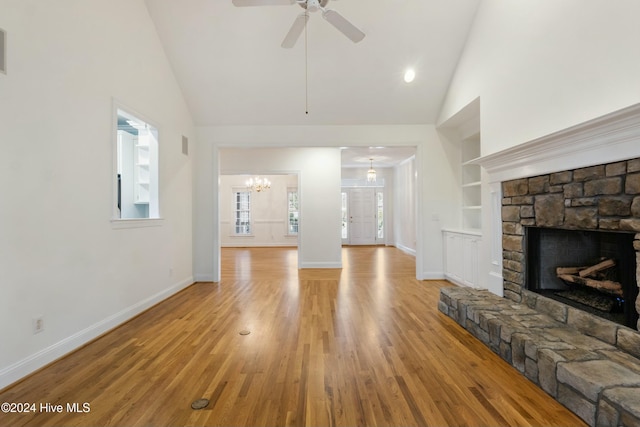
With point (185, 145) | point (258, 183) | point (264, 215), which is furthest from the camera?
point (264, 215)

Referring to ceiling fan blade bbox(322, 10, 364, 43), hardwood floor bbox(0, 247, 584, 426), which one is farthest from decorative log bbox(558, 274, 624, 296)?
ceiling fan blade bbox(322, 10, 364, 43)

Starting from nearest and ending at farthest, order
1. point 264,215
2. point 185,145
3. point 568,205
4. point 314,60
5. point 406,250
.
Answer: point 568,205 < point 314,60 < point 185,145 < point 406,250 < point 264,215

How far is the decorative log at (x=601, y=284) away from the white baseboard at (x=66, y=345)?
442 cm

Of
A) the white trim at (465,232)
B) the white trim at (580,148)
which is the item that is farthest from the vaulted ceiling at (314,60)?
the white trim at (580,148)

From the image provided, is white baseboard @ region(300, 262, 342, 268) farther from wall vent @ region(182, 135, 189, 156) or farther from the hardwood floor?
wall vent @ region(182, 135, 189, 156)

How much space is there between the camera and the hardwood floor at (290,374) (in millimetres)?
1816

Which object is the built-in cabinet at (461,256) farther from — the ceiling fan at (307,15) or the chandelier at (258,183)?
the chandelier at (258,183)

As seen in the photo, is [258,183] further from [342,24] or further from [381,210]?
[342,24]

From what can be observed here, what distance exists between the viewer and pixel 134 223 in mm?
3666

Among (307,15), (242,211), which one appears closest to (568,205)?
(307,15)

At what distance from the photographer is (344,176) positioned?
38.7 ft

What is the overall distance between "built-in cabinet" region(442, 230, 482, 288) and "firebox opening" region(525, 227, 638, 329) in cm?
118

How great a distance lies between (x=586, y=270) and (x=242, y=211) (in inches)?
418

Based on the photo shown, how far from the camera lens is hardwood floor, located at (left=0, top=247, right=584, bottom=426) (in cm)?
182
